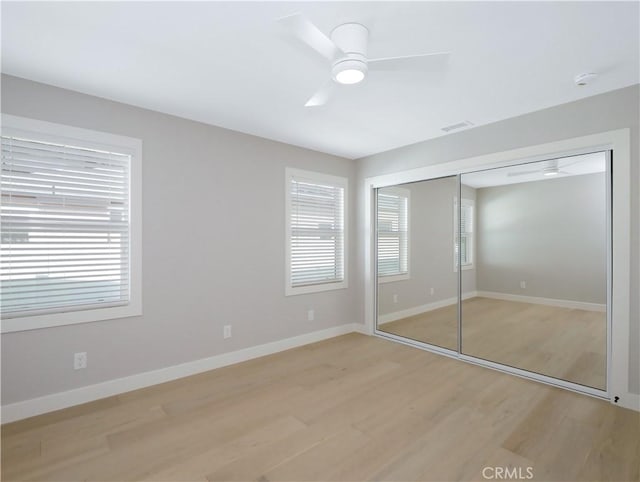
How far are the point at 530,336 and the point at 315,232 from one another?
8.78ft

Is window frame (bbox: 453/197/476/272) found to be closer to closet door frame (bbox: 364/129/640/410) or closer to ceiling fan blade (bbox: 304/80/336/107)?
closet door frame (bbox: 364/129/640/410)

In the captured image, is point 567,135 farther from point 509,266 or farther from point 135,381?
point 135,381

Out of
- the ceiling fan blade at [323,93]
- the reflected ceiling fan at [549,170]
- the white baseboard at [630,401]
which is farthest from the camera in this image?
the reflected ceiling fan at [549,170]

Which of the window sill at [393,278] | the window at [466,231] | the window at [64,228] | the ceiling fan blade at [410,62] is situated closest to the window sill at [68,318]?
the window at [64,228]

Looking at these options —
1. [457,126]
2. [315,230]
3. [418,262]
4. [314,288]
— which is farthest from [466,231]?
[314,288]

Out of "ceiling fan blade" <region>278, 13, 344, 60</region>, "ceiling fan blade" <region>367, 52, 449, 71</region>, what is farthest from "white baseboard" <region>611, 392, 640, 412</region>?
"ceiling fan blade" <region>278, 13, 344, 60</region>

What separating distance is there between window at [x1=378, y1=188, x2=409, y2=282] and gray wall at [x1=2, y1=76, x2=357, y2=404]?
113 cm

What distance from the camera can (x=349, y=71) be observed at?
1.82 m

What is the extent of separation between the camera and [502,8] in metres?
1.70

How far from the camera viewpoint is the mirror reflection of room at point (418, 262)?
12.5 ft

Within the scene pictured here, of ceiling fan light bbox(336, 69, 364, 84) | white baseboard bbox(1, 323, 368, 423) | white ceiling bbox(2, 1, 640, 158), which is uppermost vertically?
white ceiling bbox(2, 1, 640, 158)

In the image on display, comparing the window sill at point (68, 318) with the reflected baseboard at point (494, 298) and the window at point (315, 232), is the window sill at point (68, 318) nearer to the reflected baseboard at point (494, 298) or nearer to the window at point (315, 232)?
the window at point (315, 232)

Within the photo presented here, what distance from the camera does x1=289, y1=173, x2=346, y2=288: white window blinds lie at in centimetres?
412

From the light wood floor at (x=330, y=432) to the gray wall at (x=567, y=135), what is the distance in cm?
89
